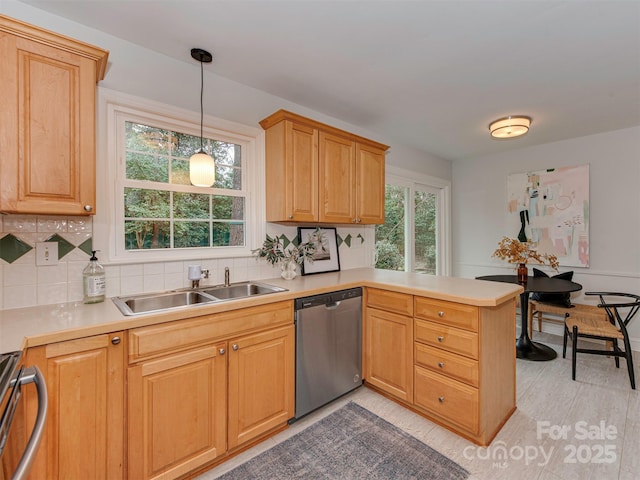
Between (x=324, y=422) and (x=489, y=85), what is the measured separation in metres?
2.92

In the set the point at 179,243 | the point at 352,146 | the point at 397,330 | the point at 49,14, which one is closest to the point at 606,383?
the point at 397,330

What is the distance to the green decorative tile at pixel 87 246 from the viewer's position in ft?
5.72

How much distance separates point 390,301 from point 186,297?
1468 mm

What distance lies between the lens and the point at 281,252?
8.26 feet

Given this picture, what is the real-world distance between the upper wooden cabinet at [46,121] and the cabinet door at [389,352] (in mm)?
2007

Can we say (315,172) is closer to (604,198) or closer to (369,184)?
(369,184)

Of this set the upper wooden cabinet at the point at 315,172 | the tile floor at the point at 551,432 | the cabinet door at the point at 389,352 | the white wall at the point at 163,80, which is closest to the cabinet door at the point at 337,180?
the upper wooden cabinet at the point at 315,172

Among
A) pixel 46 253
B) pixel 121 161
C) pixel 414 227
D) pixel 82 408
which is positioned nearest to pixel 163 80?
pixel 121 161

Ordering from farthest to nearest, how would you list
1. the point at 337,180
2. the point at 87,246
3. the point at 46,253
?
the point at 337,180 → the point at 87,246 → the point at 46,253

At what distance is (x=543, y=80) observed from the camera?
236cm

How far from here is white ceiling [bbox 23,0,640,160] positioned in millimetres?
1638

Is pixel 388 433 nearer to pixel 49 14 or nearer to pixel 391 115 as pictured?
pixel 391 115

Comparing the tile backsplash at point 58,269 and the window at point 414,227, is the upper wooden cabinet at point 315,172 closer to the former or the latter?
the tile backsplash at point 58,269

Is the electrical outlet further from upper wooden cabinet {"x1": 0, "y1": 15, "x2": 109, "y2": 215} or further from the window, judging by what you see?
the window
